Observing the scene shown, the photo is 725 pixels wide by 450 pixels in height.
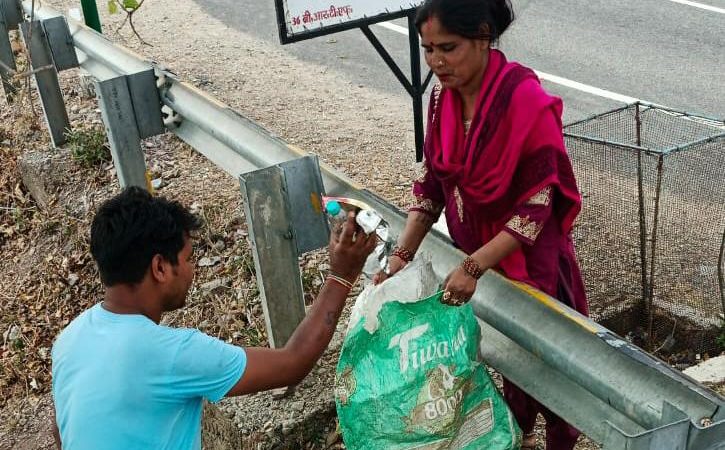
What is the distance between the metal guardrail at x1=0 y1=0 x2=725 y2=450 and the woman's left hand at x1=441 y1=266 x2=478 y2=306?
2.6 inches

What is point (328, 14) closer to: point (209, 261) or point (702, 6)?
point (209, 261)

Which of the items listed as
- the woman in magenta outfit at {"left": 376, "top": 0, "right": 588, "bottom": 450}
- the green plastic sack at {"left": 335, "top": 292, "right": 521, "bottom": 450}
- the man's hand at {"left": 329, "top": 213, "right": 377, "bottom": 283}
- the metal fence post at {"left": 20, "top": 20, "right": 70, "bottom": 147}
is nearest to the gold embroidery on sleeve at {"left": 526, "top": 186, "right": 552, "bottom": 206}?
the woman in magenta outfit at {"left": 376, "top": 0, "right": 588, "bottom": 450}

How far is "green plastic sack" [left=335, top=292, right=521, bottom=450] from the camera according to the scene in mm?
2299

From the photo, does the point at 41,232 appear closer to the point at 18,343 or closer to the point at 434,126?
the point at 18,343

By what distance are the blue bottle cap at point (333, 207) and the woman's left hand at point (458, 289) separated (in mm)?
369

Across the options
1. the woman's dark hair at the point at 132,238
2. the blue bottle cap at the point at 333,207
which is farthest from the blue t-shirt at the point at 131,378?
the blue bottle cap at the point at 333,207

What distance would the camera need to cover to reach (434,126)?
2.69 m

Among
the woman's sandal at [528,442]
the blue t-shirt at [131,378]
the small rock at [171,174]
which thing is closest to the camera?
the blue t-shirt at [131,378]

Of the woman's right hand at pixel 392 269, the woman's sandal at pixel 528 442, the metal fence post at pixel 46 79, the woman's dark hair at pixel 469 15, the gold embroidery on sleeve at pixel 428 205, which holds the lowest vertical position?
the woman's sandal at pixel 528 442

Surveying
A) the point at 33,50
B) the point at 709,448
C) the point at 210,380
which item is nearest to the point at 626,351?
the point at 709,448

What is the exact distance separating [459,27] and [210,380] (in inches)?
48.1

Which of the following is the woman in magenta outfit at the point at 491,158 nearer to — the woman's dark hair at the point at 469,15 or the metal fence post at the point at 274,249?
the woman's dark hair at the point at 469,15

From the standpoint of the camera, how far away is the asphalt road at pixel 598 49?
296 inches

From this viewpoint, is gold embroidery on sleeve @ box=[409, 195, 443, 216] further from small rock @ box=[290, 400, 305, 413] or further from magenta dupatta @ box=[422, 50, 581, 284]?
small rock @ box=[290, 400, 305, 413]
